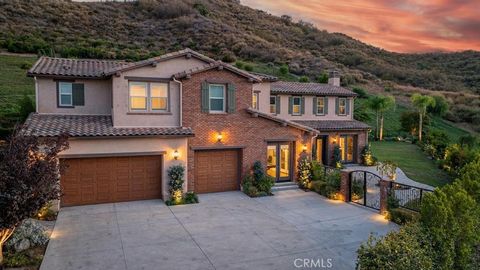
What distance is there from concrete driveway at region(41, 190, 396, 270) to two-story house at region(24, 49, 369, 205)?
1353 mm

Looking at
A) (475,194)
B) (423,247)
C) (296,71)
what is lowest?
(423,247)

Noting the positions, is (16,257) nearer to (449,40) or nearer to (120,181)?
(120,181)

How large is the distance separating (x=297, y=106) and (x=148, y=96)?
1308 centimetres

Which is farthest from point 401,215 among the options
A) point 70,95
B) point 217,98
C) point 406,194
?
point 70,95

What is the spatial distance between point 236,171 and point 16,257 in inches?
430

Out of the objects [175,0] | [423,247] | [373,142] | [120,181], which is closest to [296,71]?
[373,142]

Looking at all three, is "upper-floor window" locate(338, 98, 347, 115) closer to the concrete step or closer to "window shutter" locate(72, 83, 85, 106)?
the concrete step

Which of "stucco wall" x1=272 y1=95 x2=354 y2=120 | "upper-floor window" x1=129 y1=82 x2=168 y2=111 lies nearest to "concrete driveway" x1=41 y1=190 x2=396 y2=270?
"upper-floor window" x1=129 y1=82 x2=168 y2=111

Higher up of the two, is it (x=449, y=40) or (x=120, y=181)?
(x=449, y=40)

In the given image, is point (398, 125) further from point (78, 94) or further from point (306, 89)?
point (78, 94)

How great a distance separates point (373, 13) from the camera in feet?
100

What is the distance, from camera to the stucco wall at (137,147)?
14.6m

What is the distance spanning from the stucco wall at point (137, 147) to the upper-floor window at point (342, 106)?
625 inches

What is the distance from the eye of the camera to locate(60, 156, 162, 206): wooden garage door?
49.0ft
